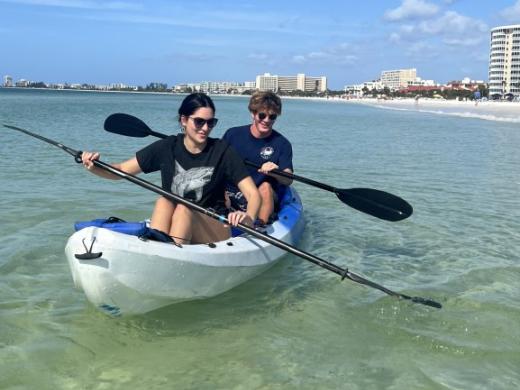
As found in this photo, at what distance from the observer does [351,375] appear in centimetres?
349

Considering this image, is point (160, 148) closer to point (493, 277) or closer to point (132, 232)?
point (132, 232)

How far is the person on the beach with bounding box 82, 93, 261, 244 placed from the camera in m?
4.14

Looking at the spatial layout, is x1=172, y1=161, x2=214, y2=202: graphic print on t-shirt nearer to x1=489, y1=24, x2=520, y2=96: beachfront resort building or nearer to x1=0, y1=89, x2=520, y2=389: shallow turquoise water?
x1=0, y1=89, x2=520, y2=389: shallow turquoise water

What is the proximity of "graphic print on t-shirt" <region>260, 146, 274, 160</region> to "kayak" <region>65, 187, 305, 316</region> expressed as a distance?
1.37 m

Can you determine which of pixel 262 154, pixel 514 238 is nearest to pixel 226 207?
pixel 262 154

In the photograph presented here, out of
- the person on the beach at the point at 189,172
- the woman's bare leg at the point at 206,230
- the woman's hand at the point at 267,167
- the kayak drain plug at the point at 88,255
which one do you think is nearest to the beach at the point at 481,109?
the woman's hand at the point at 267,167

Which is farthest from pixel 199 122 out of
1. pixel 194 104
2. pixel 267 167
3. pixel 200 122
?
pixel 267 167

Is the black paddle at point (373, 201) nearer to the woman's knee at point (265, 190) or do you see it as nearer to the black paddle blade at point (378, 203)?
the black paddle blade at point (378, 203)

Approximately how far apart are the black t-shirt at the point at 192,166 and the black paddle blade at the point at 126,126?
1.56m

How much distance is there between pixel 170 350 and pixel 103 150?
12.1m

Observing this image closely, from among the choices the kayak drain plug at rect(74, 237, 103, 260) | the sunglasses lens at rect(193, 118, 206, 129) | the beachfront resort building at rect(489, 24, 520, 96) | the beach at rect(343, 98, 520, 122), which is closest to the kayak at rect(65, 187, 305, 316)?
the kayak drain plug at rect(74, 237, 103, 260)

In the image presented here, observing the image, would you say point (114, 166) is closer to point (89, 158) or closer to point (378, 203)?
point (89, 158)

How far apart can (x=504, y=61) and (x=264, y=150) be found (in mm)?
133126

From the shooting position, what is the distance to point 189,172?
14.0 feet
